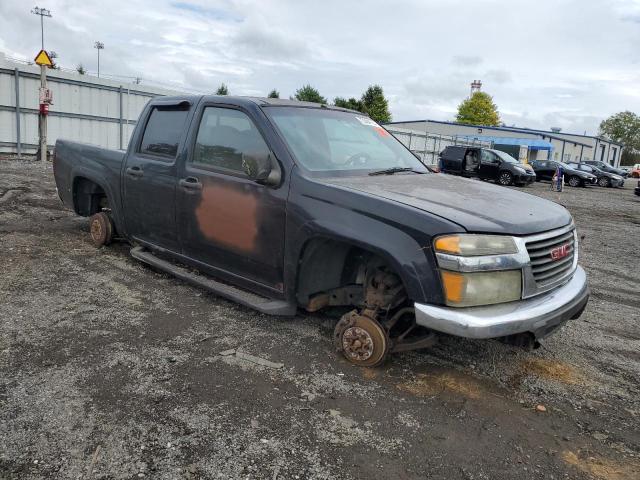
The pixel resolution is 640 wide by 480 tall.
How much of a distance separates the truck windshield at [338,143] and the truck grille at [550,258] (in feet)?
4.54

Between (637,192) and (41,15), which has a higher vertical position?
(41,15)

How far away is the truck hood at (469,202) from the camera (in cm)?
295

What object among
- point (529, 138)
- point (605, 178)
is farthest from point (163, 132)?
point (529, 138)

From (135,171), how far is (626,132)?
11712 cm

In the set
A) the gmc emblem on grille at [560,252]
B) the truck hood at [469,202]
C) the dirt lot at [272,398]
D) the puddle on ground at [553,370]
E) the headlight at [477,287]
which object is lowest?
the dirt lot at [272,398]

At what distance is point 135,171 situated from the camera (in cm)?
489

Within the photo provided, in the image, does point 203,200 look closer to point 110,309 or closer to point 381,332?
point 110,309

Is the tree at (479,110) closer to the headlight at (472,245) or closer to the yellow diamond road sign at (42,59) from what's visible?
the yellow diamond road sign at (42,59)

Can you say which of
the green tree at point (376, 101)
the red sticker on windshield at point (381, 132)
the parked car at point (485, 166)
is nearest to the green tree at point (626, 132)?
the green tree at point (376, 101)

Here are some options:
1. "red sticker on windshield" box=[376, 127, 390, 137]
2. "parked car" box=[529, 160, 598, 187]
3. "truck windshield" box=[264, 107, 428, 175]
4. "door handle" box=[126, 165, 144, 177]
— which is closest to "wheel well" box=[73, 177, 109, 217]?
"door handle" box=[126, 165, 144, 177]

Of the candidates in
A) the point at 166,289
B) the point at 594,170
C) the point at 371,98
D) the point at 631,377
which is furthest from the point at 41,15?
the point at 631,377

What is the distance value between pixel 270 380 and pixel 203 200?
5.37ft

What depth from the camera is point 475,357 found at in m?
3.67

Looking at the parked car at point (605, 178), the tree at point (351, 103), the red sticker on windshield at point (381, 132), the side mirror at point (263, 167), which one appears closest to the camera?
the side mirror at point (263, 167)
